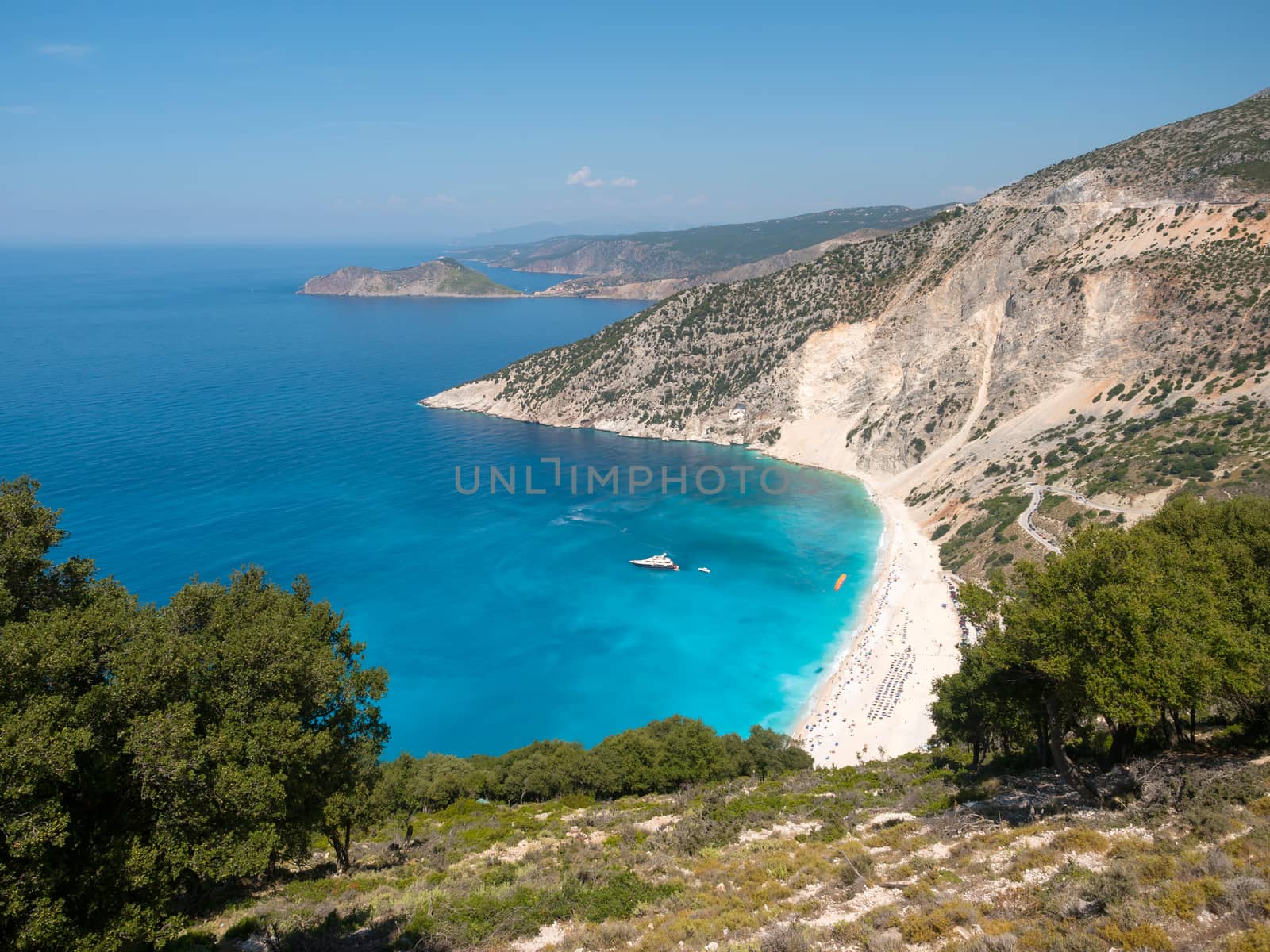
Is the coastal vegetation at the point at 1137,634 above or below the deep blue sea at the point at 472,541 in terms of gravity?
above

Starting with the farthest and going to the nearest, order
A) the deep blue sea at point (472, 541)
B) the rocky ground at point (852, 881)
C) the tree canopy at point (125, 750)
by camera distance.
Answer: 1. the deep blue sea at point (472, 541)
2. the rocky ground at point (852, 881)
3. the tree canopy at point (125, 750)

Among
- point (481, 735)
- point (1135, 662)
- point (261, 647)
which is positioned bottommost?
point (481, 735)

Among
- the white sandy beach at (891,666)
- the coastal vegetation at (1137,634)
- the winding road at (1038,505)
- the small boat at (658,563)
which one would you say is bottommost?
the white sandy beach at (891,666)

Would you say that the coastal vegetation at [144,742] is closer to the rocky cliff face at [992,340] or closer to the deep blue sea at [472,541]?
the deep blue sea at [472,541]

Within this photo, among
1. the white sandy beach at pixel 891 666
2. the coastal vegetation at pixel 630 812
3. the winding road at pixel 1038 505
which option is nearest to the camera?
the coastal vegetation at pixel 630 812

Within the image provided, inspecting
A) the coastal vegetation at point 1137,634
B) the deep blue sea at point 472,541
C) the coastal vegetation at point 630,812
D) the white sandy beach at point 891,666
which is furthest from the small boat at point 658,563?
the coastal vegetation at point 1137,634

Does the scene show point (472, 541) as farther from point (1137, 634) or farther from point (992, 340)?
point (992, 340)

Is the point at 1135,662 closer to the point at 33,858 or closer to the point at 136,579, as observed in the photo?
the point at 33,858

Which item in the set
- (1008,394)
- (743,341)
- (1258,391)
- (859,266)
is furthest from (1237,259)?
(743,341)
